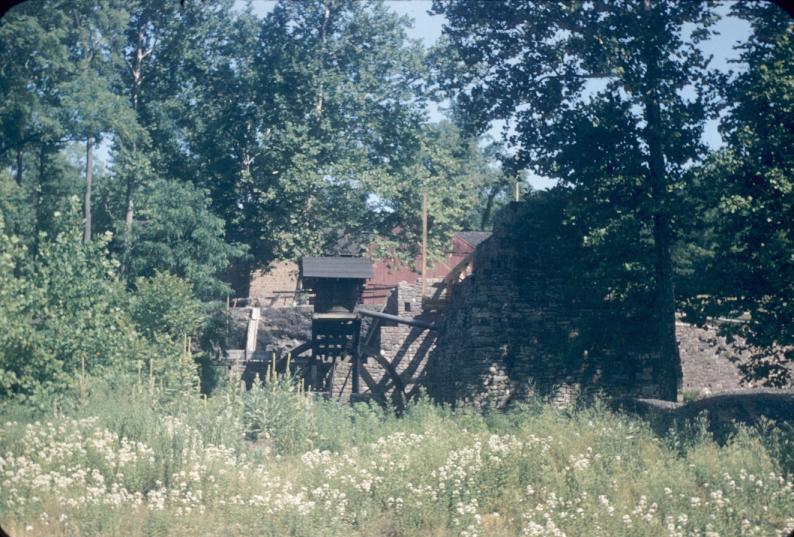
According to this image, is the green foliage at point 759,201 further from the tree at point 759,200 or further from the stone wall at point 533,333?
the stone wall at point 533,333

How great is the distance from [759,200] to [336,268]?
11.1 metres

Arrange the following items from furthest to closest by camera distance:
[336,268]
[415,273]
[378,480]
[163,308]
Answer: [415,273], [163,308], [336,268], [378,480]

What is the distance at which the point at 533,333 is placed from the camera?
58.4ft

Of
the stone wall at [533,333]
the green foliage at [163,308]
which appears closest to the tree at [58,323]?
the green foliage at [163,308]

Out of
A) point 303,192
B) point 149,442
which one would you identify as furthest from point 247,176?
point 149,442

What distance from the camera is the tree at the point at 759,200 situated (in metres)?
13.9

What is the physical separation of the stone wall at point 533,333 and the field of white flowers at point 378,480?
17.6ft

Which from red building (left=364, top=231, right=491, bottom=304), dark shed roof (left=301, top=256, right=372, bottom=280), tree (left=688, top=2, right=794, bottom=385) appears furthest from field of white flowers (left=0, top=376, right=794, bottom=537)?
red building (left=364, top=231, right=491, bottom=304)

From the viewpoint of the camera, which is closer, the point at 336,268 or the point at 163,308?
the point at 336,268

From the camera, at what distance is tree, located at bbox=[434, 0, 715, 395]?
16438 millimetres

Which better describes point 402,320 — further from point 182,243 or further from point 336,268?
point 182,243

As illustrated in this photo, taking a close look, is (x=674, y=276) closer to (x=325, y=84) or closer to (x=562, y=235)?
(x=562, y=235)

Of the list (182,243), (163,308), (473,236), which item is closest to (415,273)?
(473,236)

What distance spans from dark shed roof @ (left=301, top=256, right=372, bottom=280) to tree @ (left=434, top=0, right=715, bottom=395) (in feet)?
19.1
